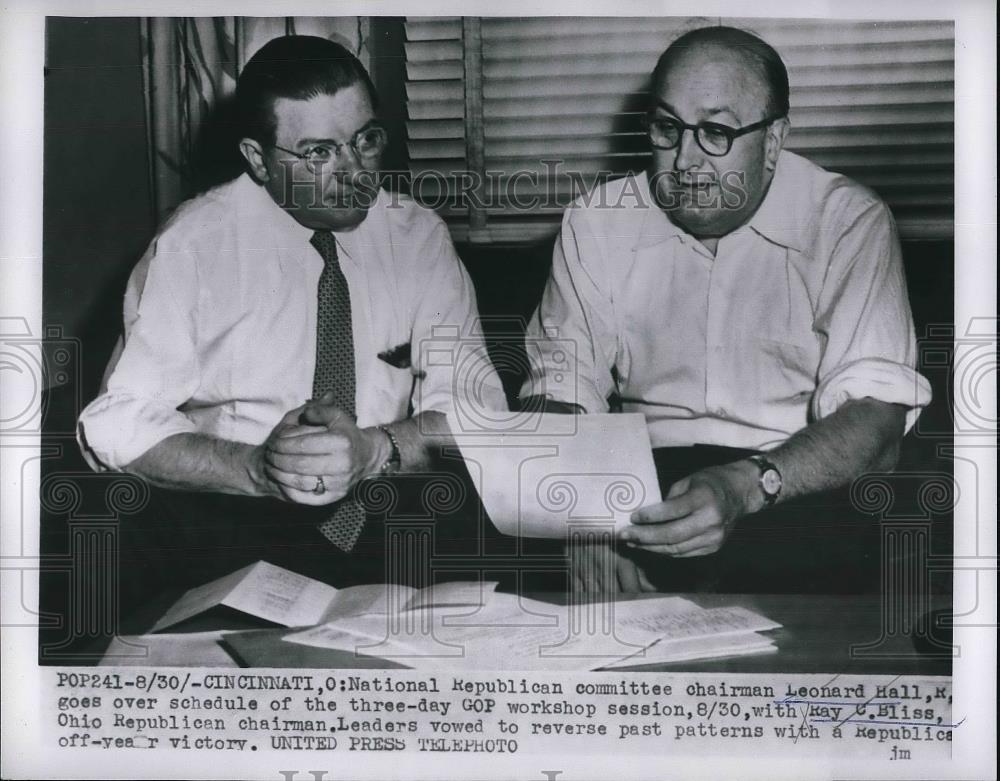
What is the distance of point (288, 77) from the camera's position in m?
2.17

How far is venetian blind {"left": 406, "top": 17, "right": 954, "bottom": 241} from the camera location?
217cm

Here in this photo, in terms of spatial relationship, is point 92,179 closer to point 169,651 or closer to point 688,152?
point 169,651

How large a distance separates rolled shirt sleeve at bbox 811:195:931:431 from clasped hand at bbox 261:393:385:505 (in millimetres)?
1022

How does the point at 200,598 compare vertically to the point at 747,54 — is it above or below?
below

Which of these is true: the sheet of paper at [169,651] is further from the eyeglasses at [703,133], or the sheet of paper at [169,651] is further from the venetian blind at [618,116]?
the eyeglasses at [703,133]

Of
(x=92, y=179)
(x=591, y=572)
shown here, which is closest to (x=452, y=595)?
(x=591, y=572)

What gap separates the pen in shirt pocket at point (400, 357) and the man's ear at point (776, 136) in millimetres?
920

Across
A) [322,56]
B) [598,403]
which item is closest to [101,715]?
[598,403]

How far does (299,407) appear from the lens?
2.17 metres

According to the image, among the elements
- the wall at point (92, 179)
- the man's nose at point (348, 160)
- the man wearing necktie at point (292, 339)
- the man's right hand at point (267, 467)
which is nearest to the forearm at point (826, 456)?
the man wearing necktie at point (292, 339)

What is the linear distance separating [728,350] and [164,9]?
59.4 inches

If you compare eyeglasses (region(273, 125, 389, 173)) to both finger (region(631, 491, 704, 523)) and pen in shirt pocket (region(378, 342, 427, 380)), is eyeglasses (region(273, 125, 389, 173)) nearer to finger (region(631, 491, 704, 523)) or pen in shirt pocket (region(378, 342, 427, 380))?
pen in shirt pocket (region(378, 342, 427, 380))

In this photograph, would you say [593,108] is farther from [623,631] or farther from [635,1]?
[623,631]

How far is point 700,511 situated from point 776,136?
2.82ft
